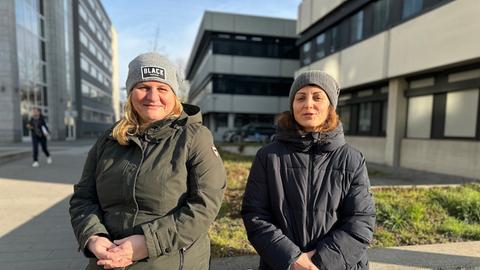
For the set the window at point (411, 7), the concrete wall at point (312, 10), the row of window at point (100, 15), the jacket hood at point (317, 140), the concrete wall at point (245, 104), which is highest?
the row of window at point (100, 15)

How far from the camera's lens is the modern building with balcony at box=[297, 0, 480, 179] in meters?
9.78

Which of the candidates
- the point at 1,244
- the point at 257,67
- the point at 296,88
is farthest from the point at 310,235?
the point at 257,67

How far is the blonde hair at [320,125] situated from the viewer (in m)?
2.14

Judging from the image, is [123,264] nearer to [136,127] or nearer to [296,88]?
[136,127]

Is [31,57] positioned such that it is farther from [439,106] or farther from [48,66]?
[439,106]

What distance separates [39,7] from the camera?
30.0m

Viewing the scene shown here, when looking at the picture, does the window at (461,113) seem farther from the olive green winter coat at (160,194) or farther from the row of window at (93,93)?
the row of window at (93,93)

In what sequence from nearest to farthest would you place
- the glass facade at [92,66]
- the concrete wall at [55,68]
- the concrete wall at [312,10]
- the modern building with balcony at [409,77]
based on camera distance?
the modern building with balcony at [409,77] → the concrete wall at [312,10] → the concrete wall at [55,68] → the glass facade at [92,66]

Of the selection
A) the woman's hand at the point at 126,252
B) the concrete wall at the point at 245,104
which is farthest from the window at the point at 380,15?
the concrete wall at the point at 245,104

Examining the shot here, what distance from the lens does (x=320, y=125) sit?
7.05ft

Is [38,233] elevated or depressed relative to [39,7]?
depressed

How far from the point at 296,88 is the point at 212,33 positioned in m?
32.3

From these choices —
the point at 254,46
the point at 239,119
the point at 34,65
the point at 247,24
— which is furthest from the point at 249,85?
the point at 34,65

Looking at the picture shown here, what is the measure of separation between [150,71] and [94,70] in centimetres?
A: 5570
